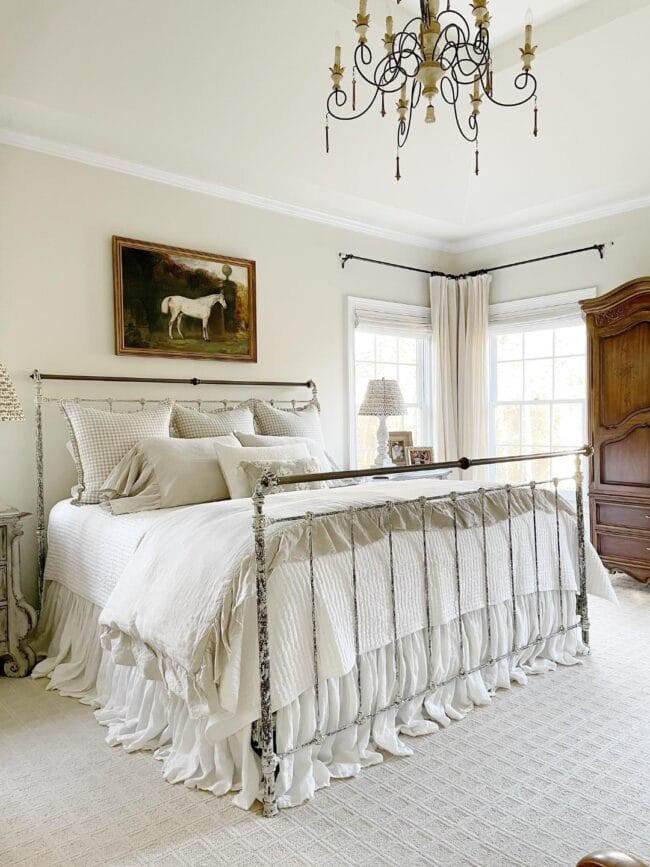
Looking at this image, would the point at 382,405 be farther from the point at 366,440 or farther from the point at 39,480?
the point at 39,480

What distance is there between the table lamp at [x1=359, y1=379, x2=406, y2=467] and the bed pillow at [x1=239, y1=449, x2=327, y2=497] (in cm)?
135

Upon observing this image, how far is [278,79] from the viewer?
137 inches

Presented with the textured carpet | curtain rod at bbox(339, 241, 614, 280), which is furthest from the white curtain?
the textured carpet

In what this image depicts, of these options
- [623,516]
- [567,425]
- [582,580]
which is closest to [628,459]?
[623,516]

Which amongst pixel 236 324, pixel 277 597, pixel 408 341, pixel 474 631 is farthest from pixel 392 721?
pixel 408 341

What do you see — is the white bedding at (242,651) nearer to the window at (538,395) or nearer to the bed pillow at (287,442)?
the bed pillow at (287,442)

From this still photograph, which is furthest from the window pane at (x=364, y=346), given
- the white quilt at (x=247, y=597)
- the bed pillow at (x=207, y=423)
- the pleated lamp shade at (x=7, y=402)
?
the pleated lamp shade at (x=7, y=402)

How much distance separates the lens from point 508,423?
559 centimetres

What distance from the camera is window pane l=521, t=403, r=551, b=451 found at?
209 inches

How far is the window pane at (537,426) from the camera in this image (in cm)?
531

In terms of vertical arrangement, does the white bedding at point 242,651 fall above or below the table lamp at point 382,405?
below

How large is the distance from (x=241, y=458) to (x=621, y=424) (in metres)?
2.56

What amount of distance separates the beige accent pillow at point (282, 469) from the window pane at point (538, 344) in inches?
104

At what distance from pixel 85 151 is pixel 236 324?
4.27 feet
